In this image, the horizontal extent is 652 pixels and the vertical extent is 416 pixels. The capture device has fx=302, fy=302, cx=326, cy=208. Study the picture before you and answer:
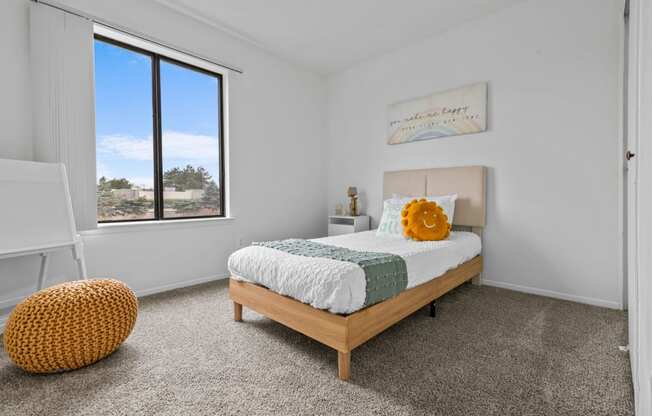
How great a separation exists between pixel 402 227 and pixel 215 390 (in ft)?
6.56

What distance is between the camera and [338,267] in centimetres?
158

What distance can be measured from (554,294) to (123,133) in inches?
165

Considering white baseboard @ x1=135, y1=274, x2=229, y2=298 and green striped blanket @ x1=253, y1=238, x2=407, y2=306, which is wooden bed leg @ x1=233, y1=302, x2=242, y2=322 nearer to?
green striped blanket @ x1=253, y1=238, x2=407, y2=306

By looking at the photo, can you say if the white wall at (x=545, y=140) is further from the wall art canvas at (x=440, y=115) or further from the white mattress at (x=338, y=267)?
the white mattress at (x=338, y=267)

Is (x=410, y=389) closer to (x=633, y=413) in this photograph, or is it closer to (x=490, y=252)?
(x=633, y=413)

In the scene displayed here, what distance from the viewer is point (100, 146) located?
8.84ft

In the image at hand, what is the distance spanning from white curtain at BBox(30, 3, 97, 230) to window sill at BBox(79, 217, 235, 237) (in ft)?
0.22

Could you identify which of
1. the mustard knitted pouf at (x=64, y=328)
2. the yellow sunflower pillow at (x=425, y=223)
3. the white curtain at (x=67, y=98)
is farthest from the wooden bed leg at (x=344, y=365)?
the white curtain at (x=67, y=98)

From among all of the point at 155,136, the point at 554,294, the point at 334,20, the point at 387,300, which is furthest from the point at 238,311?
the point at 334,20

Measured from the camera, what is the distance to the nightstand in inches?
150

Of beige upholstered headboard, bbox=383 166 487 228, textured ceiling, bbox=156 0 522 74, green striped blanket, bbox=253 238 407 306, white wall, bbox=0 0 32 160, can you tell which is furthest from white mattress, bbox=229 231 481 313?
textured ceiling, bbox=156 0 522 74

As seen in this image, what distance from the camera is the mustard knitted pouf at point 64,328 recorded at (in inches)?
57.2

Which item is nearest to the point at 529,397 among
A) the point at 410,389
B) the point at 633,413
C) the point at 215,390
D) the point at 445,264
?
the point at 633,413

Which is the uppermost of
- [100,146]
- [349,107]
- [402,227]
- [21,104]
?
[349,107]
